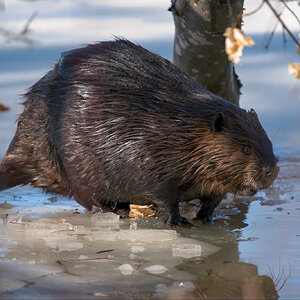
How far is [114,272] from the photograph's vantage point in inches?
120

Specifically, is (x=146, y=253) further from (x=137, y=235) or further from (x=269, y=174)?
(x=269, y=174)

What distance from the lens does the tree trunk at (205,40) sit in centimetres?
498

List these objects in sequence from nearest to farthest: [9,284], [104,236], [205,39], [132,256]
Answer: [9,284] < [132,256] < [104,236] < [205,39]

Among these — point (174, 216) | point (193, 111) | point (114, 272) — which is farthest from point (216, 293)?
point (193, 111)

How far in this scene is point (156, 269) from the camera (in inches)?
122

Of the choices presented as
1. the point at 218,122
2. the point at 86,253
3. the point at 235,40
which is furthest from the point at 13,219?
the point at 235,40

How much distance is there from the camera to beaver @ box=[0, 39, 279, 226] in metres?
3.79

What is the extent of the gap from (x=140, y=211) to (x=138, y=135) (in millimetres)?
705

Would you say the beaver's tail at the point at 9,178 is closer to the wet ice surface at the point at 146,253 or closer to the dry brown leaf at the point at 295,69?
the wet ice surface at the point at 146,253

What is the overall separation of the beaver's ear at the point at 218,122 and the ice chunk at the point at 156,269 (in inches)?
38.8

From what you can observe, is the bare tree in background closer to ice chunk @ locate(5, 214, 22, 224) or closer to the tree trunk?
the tree trunk

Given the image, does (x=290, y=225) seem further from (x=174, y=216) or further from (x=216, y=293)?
(x=216, y=293)

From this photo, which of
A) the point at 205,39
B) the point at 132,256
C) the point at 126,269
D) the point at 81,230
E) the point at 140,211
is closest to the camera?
the point at 126,269

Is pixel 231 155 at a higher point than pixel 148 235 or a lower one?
higher
